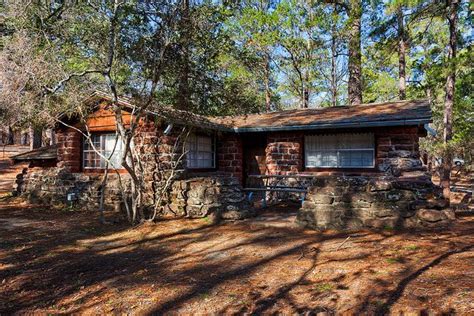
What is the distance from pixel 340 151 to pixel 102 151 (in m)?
7.86

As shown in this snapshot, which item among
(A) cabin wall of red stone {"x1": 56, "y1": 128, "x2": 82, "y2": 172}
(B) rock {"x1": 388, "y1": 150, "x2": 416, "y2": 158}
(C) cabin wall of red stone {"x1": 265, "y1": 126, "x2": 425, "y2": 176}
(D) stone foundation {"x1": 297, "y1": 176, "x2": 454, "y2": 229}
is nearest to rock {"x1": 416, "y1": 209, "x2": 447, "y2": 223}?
(D) stone foundation {"x1": 297, "y1": 176, "x2": 454, "y2": 229}

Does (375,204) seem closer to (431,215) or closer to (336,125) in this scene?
(431,215)

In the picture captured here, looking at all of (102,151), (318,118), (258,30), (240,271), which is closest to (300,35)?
(258,30)

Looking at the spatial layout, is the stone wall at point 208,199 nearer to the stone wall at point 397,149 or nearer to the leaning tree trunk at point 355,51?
the stone wall at point 397,149

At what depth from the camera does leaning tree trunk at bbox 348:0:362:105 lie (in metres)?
A: 14.6

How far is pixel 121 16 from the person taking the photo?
7.64 meters

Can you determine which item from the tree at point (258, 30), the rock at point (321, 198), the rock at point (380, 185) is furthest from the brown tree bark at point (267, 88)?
the rock at point (380, 185)

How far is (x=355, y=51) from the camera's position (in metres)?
15.4

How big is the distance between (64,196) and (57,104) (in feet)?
13.6

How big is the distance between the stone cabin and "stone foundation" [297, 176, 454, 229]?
20 mm

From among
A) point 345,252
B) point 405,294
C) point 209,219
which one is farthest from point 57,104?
point 405,294

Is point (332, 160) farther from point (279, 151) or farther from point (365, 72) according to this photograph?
point (365, 72)

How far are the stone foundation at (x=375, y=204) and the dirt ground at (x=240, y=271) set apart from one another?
13.9 inches

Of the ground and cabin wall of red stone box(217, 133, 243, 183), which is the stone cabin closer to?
cabin wall of red stone box(217, 133, 243, 183)
